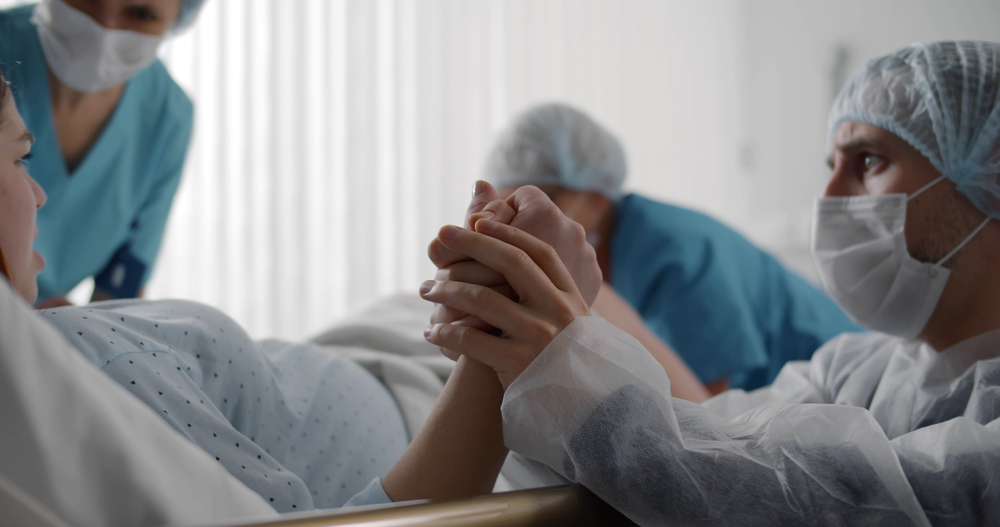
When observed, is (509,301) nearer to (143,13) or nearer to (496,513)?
(496,513)

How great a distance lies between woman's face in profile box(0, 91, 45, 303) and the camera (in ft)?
1.70

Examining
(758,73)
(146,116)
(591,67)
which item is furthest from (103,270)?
(758,73)

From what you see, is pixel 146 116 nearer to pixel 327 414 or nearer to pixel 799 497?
pixel 327 414

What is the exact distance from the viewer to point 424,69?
7.82 ft

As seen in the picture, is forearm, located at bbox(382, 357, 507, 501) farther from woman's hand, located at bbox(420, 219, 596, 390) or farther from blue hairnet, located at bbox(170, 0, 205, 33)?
blue hairnet, located at bbox(170, 0, 205, 33)

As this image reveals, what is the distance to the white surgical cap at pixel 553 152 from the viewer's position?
4.95 feet

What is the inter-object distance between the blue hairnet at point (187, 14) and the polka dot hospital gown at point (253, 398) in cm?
80

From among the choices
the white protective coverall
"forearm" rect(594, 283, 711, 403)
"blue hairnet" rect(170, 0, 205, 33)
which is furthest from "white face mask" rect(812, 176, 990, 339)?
"blue hairnet" rect(170, 0, 205, 33)

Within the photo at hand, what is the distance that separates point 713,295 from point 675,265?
0.12m

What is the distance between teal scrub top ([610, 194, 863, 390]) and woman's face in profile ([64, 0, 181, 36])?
1.14m

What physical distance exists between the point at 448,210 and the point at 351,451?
183cm

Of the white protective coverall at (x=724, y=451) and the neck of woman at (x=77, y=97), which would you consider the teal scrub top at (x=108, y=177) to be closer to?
the neck of woman at (x=77, y=97)

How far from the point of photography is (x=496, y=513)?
1.28 feet

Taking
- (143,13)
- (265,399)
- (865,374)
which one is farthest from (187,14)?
(865,374)
